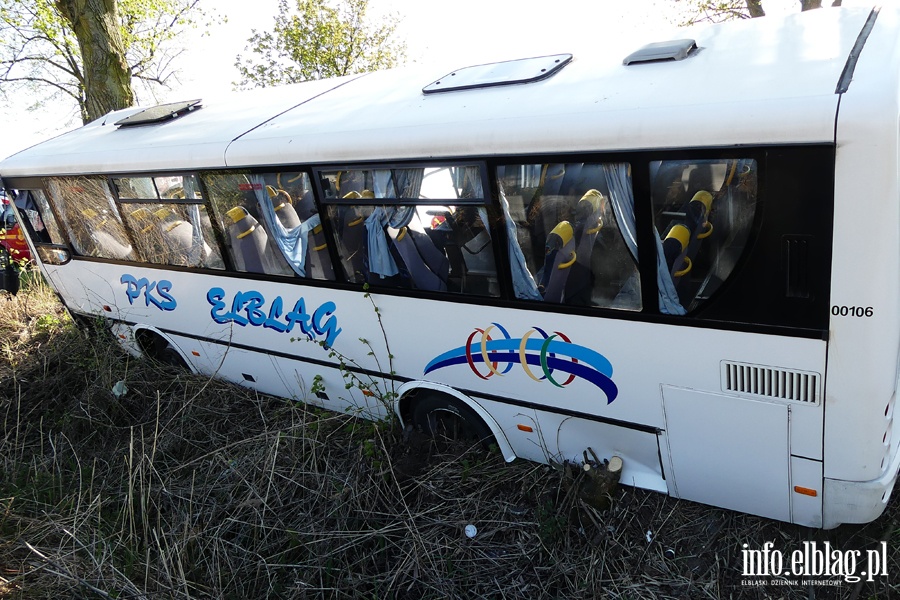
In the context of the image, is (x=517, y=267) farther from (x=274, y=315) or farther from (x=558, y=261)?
(x=274, y=315)

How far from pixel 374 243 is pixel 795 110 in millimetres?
2517

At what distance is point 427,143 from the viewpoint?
349 cm

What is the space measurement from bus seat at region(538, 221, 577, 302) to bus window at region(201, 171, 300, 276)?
2.11 meters

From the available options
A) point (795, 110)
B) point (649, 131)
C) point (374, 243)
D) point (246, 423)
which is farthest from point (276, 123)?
point (795, 110)

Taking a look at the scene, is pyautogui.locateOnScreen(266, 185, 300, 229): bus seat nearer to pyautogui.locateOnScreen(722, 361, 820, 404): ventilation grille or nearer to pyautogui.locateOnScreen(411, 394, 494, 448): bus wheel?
pyautogui.locateOnScreen(411, 394, 494, 448): bus wheel

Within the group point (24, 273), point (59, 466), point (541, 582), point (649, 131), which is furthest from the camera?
point (24, 273)

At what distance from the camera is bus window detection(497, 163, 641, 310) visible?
308cm

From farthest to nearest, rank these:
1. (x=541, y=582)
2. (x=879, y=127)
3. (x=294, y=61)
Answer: (x=294, y=61)
(x=541, y=582)
(x=879, y=127)

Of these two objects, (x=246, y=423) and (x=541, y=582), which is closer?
(x=541, y=582)

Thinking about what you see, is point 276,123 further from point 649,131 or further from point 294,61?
point 294,61

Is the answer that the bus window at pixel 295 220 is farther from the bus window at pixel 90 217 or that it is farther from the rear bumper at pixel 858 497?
the rear bumper at pixel 858 497

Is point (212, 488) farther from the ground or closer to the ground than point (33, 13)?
closer to the ground

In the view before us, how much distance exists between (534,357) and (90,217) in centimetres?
478

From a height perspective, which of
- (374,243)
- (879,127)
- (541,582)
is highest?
(879,127)
